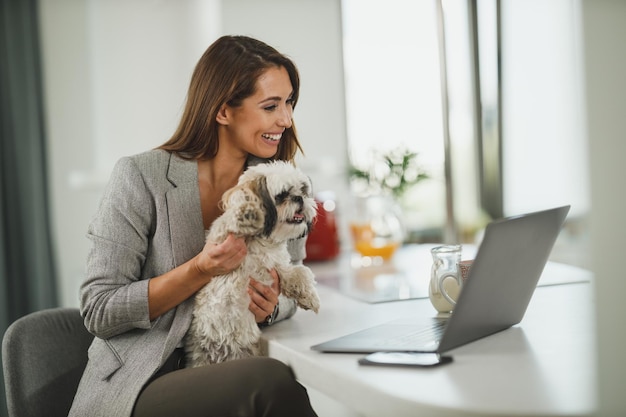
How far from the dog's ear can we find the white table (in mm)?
229

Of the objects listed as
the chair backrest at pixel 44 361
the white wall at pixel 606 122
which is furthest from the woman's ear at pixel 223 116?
the white wall at pixel 606 122

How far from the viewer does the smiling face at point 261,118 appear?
1641 millimetres

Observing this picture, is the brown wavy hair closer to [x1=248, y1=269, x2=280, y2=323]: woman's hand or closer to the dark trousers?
[x1=248, y1=269, x2=280, y2=323]: woman's hand

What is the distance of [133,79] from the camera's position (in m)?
3.78

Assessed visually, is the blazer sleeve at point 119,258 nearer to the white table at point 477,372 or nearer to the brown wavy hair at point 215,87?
the brown wavy hair at point 215,87

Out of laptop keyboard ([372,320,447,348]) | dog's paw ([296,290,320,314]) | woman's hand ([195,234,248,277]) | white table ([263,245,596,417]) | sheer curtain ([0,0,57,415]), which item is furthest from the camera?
sheer curtain ([0,0,57,415])

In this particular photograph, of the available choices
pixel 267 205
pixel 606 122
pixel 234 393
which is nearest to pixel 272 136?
pixel 267 205

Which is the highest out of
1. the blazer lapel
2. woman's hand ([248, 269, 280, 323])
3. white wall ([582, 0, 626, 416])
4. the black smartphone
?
white wall ([582, 0, 626, 416])

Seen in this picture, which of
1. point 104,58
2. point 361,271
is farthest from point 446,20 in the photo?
point 361,271

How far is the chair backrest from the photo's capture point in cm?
146

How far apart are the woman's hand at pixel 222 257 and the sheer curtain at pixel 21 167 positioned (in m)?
2.04

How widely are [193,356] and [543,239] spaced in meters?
0.77

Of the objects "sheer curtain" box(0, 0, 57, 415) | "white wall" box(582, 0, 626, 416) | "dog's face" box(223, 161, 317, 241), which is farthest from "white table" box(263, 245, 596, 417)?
"sheer curtain" box(0, 0, 57, 415)

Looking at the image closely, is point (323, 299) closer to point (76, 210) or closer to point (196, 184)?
point (196, 184)
